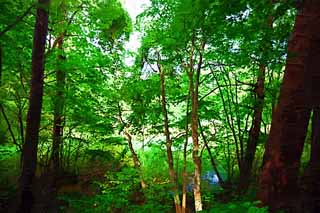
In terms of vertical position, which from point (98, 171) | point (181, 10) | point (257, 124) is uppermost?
point (181, 10)

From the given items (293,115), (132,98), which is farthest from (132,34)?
(293,115)

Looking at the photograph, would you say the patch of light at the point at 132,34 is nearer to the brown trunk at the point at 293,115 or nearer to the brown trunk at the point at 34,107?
the brown trunk at the point at 34,107

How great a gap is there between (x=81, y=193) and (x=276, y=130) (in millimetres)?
8517

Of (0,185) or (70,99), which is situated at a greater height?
(70,99)

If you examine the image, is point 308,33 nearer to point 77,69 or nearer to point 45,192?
point 77,69

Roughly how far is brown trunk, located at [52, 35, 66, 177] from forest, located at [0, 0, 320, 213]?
0.03 metres

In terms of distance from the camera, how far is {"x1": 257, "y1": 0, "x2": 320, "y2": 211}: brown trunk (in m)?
3.52

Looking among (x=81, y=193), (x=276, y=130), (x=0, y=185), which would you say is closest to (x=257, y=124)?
(x=276, y=130)

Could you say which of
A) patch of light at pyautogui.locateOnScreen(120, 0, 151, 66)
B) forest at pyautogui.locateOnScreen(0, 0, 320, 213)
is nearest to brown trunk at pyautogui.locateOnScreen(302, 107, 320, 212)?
forest at pyautogui.locateOnScreen(0, 0, 320, 213)

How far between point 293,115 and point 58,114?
7.28 metres

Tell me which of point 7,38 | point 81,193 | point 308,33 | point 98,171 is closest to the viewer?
point 308,33

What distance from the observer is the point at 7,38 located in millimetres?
6699

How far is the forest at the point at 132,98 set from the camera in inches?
237

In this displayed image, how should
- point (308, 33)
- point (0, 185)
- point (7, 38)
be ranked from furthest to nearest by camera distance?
point (0, 185), point (7, 38), point (308, 33)
